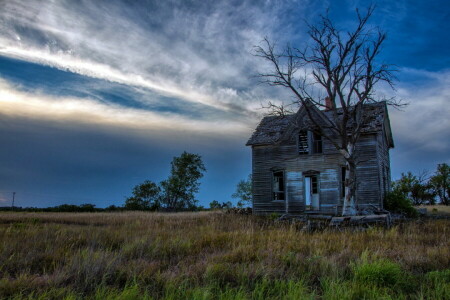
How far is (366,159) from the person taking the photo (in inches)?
808

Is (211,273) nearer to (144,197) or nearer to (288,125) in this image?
(288,125)

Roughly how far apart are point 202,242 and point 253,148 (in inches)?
669

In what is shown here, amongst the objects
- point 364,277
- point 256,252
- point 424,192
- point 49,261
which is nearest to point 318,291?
point 364,277

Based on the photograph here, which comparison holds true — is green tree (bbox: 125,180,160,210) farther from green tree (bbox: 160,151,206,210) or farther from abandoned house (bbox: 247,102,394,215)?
abandoned house (bbox: 247,102,394,215)

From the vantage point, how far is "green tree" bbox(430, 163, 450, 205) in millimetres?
42750

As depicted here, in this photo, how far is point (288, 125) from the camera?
23.8m

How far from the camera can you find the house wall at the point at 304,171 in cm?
2034

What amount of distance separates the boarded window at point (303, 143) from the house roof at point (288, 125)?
1.12m

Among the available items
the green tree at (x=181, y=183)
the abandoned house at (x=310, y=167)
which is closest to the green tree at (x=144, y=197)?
the green tree at (x=181, y=183)

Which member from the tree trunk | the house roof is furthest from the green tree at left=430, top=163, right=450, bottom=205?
the tree trunk

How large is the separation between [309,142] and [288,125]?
2114mm

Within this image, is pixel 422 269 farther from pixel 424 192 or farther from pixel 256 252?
pixel 424 192

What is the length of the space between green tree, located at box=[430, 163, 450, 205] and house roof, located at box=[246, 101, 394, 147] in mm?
21357

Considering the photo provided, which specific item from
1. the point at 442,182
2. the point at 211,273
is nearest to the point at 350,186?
the point at 211,273
